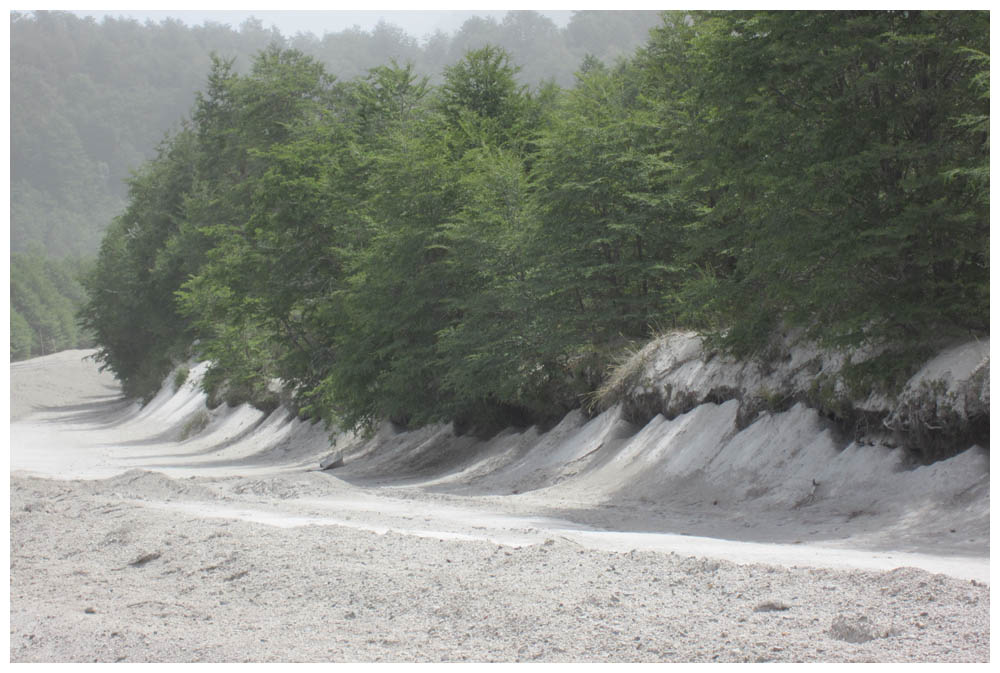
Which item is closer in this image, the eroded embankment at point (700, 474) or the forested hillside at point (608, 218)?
the eroded embankment at point (700, 474)

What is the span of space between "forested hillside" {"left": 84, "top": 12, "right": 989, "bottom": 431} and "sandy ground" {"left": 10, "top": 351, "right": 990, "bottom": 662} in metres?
2.49

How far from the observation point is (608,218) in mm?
18562

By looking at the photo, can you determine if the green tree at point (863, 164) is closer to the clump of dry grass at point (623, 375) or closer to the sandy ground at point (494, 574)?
the sandy ground at point (494, 574)

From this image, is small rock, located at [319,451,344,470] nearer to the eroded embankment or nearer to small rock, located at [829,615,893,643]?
the eroded embankment

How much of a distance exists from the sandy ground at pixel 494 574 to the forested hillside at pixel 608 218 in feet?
8.17

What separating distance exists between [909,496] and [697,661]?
6471 millimetres

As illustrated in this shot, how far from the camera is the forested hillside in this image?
1245cm

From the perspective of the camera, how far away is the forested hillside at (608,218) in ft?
40.9

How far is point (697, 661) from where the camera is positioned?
5.98 metres

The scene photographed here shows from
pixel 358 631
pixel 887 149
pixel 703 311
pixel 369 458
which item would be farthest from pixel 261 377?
pixel 358 631

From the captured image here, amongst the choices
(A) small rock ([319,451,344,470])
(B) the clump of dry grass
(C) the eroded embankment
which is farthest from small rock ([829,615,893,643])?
(A) small rock ([319,451,344,470])

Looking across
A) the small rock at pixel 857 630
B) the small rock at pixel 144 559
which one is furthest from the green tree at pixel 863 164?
the small rock at pixel 144 559

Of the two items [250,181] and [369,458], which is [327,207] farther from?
[250,181]

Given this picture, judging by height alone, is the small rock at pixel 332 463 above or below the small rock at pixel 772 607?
below
